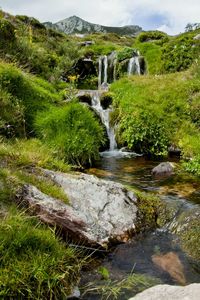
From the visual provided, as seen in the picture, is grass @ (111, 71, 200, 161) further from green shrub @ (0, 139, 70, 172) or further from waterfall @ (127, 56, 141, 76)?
waterfall @ (127, 56, 141, 76)

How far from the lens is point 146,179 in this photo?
11195mm

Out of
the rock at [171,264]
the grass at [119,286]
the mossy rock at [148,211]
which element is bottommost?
the rock at [171,264]

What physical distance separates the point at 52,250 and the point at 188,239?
314 cm

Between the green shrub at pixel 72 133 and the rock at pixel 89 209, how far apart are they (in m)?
3.09

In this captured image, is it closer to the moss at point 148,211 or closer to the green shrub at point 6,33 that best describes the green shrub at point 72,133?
the moss at point 148,211

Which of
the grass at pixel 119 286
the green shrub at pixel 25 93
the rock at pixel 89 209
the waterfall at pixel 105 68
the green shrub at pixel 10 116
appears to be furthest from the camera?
the waterfall at pixel 105 68

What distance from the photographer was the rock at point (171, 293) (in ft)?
13.6

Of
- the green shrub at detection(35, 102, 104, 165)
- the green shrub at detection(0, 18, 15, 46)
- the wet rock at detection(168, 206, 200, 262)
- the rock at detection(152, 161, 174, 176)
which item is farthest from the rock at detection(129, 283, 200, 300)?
the green shrub at detection(0, 18, 15, 46)

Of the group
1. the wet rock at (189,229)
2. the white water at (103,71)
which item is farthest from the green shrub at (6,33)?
the wet rock at (189,229)

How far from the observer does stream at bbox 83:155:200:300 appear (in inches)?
252

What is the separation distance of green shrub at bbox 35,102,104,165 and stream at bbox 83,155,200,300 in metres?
0.60

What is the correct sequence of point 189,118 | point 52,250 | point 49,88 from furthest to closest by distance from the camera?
point 49,88 < point 189,118 < point 52,250

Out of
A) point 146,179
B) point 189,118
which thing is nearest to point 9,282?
point 146,179

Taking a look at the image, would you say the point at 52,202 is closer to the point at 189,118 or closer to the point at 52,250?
the point at 52,250
